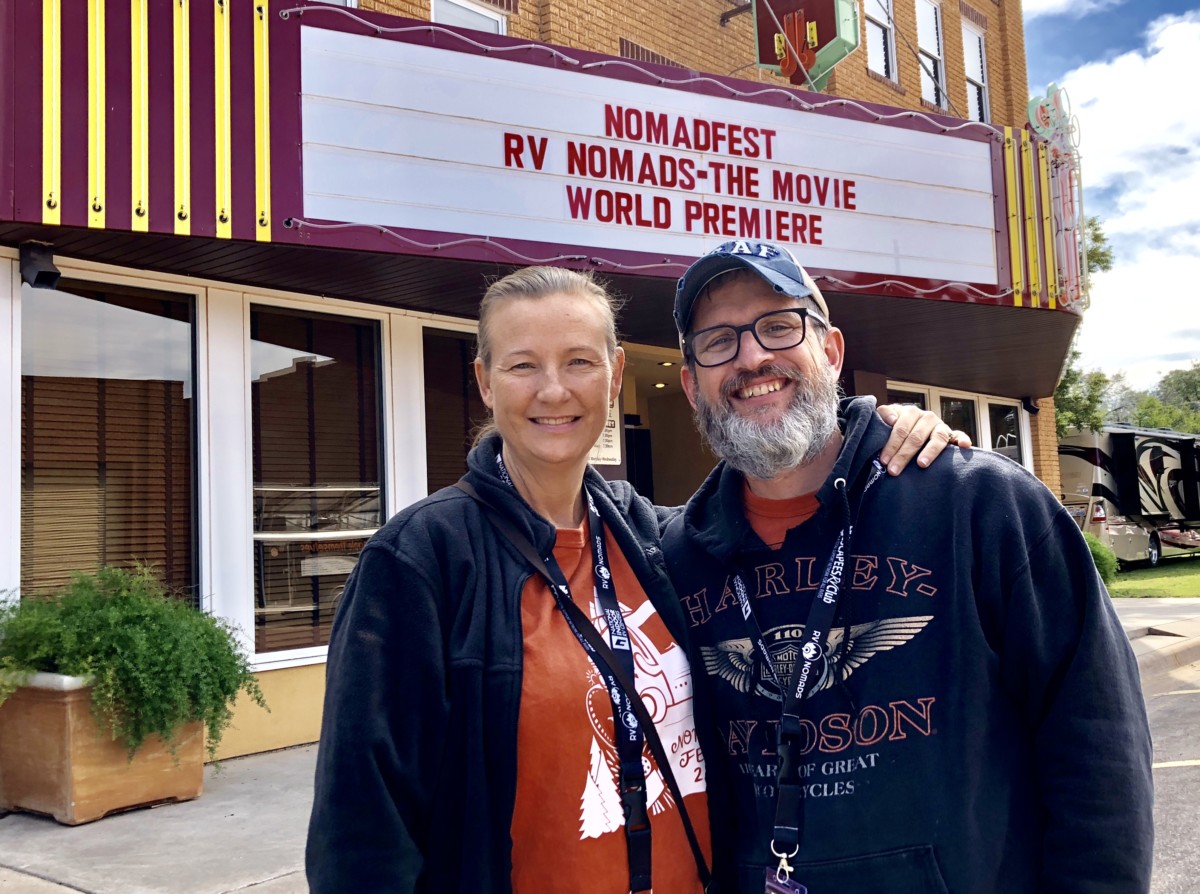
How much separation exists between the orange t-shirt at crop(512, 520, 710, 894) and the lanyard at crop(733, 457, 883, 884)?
212 mm

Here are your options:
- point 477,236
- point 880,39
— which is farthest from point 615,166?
point 880,39

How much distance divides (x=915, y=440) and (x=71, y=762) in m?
4.52

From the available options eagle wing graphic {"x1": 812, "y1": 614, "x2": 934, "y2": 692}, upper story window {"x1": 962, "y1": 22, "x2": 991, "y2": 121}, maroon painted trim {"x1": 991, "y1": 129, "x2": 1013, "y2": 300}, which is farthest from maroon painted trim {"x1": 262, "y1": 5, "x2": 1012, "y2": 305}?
upper story window {"x1": 962, "y1": 22, "x2": 991, "y2": 121}

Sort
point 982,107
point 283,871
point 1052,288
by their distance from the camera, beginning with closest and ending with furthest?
point 283,871 < point 1052,288 < point 982,107

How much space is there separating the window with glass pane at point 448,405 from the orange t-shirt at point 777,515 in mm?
5541

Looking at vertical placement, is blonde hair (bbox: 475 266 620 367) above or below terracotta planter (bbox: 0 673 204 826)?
above

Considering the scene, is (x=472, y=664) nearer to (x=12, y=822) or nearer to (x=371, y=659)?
(x=371, y=659)

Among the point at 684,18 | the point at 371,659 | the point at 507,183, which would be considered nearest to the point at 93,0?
the point at 507,183

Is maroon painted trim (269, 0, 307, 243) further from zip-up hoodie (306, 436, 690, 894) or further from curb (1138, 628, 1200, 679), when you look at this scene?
curb (1138, 628, 1200, 679)

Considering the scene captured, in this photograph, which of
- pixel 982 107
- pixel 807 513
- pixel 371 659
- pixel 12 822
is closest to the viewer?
pixel 371 659

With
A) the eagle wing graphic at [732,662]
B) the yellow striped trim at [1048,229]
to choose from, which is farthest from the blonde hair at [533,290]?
the yellow striped trim at [1048,229]

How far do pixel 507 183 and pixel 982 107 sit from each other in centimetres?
1038

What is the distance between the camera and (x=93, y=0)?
5.13 metres

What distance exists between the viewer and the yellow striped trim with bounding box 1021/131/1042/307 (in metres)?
8.55
